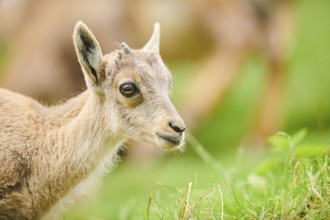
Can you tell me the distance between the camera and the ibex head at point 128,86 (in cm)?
661

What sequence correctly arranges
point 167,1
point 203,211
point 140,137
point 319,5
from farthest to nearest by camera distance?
point 319,5 < point 167,1 < point 140,137 < point 203,211

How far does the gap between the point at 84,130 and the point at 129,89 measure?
0.54 m

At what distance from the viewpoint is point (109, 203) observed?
10.1m

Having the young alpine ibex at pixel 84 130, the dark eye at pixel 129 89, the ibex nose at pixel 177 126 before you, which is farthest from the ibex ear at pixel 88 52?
the ibex nose at pixel 177 126

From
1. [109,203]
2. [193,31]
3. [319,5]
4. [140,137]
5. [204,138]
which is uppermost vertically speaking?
[319,5]

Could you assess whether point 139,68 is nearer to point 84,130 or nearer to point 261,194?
point 84,130

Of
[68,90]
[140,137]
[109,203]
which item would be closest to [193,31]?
[68,90]

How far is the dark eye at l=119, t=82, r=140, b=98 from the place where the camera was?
6.68m

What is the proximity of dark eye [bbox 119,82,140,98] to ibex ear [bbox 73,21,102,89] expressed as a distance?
261 millimetres

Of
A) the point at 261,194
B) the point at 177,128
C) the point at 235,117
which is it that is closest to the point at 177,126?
the point at 177,128

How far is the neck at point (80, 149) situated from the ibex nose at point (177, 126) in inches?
26.8

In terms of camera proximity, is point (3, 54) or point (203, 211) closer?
point (203, 211)

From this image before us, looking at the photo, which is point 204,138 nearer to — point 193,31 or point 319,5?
point 193,31

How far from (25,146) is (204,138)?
857 cm
